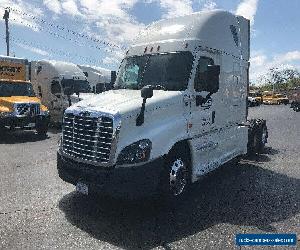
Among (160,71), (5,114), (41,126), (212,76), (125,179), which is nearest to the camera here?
(125,179)

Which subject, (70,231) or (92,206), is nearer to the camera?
(70,231)

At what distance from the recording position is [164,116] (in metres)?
6.47

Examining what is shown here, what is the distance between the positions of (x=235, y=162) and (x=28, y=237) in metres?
7.01

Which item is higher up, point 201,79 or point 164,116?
point 201,79

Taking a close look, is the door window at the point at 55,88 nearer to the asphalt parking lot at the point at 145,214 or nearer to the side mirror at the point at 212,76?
the asphalt parking lot at the point at 145,214

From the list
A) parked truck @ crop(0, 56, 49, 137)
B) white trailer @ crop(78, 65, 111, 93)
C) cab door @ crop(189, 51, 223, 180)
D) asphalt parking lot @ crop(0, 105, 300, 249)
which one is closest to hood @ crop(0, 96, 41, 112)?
parked truck @ crop(0, 56, 49, 137)

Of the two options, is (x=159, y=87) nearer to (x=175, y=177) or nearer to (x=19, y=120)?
(x=175, y=177)

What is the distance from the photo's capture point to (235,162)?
1077cm

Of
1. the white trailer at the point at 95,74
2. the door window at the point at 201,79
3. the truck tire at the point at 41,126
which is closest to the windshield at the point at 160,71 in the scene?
the door window at the point at 201,79

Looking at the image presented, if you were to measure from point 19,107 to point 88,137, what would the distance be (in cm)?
999

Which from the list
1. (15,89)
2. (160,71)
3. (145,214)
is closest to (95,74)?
(15,89)

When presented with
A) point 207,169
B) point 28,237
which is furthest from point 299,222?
point 28,237

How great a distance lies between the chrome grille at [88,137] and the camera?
591cm

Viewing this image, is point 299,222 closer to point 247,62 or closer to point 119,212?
point 119,212
